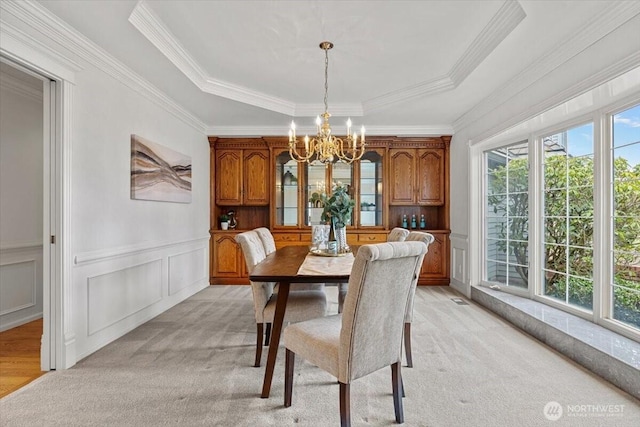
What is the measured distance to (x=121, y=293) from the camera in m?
3.05

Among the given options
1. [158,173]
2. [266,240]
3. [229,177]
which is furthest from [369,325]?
[229,177]

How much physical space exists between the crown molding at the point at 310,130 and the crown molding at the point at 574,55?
1.46 meters

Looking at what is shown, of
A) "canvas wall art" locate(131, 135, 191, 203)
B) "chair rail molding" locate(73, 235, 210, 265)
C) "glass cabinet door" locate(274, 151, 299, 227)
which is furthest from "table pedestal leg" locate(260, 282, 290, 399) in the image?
"glass cabinet door" locate(274, 151, 299, 227)

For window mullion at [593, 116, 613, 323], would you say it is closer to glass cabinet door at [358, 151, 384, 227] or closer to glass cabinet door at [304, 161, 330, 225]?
glass cabinet door at [358, 151, 384, 227]

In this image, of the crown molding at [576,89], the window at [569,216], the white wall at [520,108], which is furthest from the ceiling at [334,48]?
the window at [569,216]

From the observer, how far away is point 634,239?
8.05ft

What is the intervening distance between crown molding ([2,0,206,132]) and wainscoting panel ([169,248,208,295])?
1.82 meters

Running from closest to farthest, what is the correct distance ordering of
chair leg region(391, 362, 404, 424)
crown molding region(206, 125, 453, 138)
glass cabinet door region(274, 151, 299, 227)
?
chair leg region(391, 362, 404, 424) → crown molding region(206, 125, 453, 138) → glass cabinet door region(274, 151, 299, 227)

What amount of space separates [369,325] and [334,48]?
2.39m

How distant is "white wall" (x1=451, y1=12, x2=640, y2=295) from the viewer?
2.18 meters

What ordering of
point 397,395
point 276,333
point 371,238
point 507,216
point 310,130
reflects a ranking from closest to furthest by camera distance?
point 397,395, point 276,333, point 507,216, point 310,130, point 371,238

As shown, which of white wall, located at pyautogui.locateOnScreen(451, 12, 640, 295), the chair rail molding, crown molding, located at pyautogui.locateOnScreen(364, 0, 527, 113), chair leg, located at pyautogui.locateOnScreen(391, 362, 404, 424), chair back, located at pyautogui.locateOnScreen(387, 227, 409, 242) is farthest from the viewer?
chair back, located at pyautogui.locateOnScreen(387, 227, 409, 242)

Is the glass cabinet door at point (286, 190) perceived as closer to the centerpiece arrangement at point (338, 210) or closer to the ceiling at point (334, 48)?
the ceiling at point (334, 48)

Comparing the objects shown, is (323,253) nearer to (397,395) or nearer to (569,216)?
(397,395)
